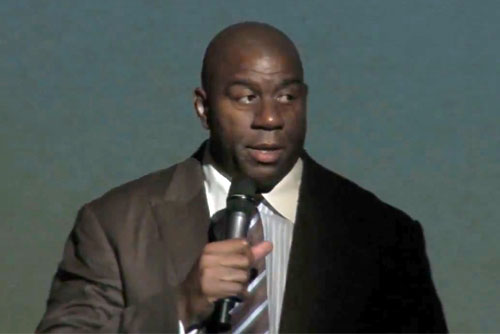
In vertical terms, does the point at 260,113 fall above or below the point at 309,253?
above

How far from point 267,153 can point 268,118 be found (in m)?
0.05

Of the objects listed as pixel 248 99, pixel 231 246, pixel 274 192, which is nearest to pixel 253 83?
Result: pixel 248 99

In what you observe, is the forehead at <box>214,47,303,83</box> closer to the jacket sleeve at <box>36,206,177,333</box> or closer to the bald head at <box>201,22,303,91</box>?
the bald head at <box>201,22,303,91</box>

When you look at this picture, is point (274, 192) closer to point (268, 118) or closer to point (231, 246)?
point (268, 118)

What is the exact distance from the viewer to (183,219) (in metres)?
1.58

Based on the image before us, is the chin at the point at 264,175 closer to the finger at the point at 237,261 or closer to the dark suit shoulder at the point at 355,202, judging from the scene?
the dark suit shoulder at the point at 355,202

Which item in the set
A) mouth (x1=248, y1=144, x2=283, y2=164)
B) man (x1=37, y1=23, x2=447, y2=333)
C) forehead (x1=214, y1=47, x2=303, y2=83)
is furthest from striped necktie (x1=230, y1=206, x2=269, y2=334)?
forehead (x1=214, y1=47, x2=303, y2=83)

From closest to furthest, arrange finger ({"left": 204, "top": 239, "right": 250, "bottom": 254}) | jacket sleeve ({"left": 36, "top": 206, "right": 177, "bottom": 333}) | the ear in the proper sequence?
finger ({"left": 204, "top": 239, "right": 250, "bottom": 254}) < jacket sleeve ({"left": 36, "top": 206, "right": 177, "bottom": 333}) < the ear

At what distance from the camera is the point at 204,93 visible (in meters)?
1.61

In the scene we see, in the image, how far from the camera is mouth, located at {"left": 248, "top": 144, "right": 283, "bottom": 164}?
1.54 meters

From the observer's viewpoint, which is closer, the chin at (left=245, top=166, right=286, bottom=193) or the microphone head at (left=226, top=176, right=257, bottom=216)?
the microphone head at (left=226, top=176, right=257, bottom=216)

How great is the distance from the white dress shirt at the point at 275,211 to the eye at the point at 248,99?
111 millimetres

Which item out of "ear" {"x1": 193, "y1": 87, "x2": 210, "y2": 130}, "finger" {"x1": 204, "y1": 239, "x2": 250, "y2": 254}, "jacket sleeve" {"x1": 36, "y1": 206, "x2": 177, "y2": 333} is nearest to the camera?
"finger" {"x1": 204, "y1": 239, "x2": 250, "y2": 254}

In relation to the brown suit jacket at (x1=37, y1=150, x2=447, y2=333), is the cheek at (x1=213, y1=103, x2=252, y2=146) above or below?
above
